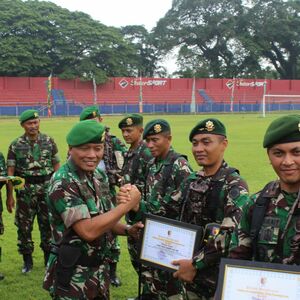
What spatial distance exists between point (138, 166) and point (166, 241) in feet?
7.08

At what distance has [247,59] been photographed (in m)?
65.0

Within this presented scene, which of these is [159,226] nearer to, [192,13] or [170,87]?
[170,87]

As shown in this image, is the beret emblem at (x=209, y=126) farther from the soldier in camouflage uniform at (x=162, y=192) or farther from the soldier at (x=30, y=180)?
the soldier at (x=30, y=180)

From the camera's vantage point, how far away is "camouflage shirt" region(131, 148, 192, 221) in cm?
381

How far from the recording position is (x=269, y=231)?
2.35 m

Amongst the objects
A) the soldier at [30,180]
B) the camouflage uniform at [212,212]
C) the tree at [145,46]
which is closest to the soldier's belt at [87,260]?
the camouflage uniform at [212,212]

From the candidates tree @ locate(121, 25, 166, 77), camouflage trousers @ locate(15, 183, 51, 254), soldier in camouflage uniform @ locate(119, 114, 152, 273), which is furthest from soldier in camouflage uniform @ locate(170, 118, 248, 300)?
tree @ locate(121, 25, 166, 77)

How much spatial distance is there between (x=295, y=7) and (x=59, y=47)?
3702cm

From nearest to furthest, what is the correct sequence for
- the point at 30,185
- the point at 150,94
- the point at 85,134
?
1. the point at 85,134
2. the point at 30,185
3. the point at 150,94

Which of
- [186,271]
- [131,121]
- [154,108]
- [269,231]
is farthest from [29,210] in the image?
[154,108]

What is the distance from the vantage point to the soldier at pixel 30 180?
19.7 ft

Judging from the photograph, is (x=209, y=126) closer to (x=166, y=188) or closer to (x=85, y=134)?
(x=166, y=188)

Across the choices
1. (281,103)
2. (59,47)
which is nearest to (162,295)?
(59,47)

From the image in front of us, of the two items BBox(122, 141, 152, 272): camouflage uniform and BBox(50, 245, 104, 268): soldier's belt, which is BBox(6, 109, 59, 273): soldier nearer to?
BBox(122, 141, 152, 272): camouflage uniform
